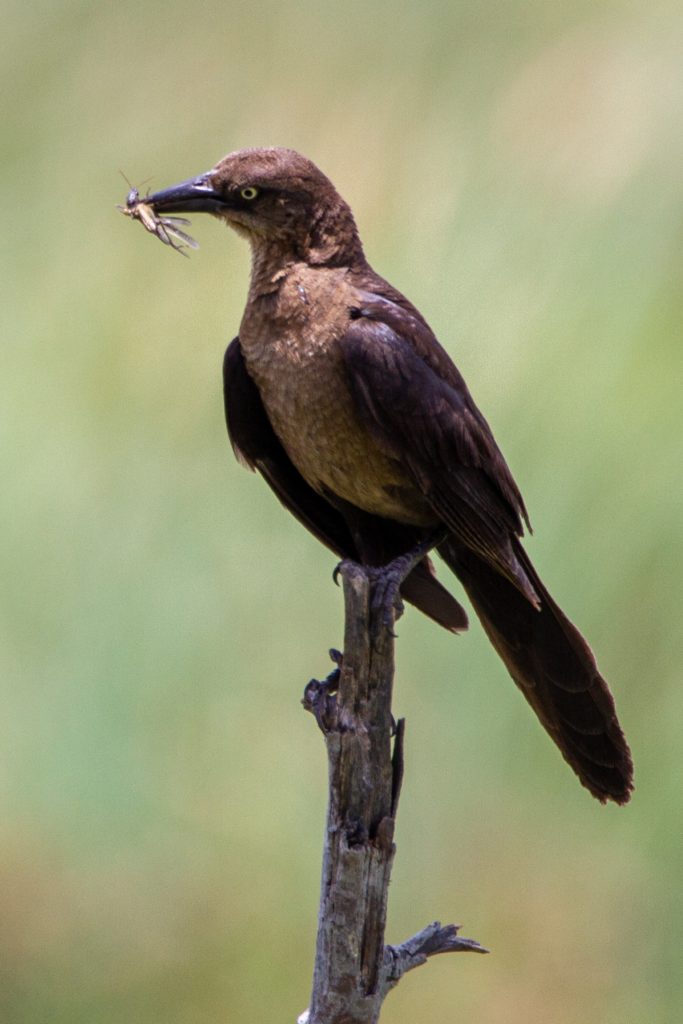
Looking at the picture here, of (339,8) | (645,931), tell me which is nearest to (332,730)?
(645,931)

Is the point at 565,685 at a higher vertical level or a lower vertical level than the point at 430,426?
lower

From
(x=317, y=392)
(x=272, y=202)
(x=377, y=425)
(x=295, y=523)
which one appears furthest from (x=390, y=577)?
(x=295, y=523)

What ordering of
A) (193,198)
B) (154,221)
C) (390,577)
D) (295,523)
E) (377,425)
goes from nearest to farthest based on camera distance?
(390,577) < (377,425) < (193,198) < (154,221) < (295,523)

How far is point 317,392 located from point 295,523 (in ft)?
7.37

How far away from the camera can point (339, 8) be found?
24.3ft

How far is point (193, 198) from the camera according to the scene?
4.18m

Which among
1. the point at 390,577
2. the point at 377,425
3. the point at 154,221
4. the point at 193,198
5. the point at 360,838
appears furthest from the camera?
the point at 154,221

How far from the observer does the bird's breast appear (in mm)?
4059

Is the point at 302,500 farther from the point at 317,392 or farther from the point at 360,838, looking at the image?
the point at 360,838

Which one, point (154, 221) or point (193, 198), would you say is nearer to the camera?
point (193, 198)

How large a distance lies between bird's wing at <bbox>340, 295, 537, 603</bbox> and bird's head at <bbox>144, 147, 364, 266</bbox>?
0.81 feet

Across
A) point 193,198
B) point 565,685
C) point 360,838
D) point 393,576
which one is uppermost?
point 193,198

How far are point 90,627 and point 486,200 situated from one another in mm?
2640

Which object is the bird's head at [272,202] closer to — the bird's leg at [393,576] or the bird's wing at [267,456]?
the bird's wing at [267,456]
